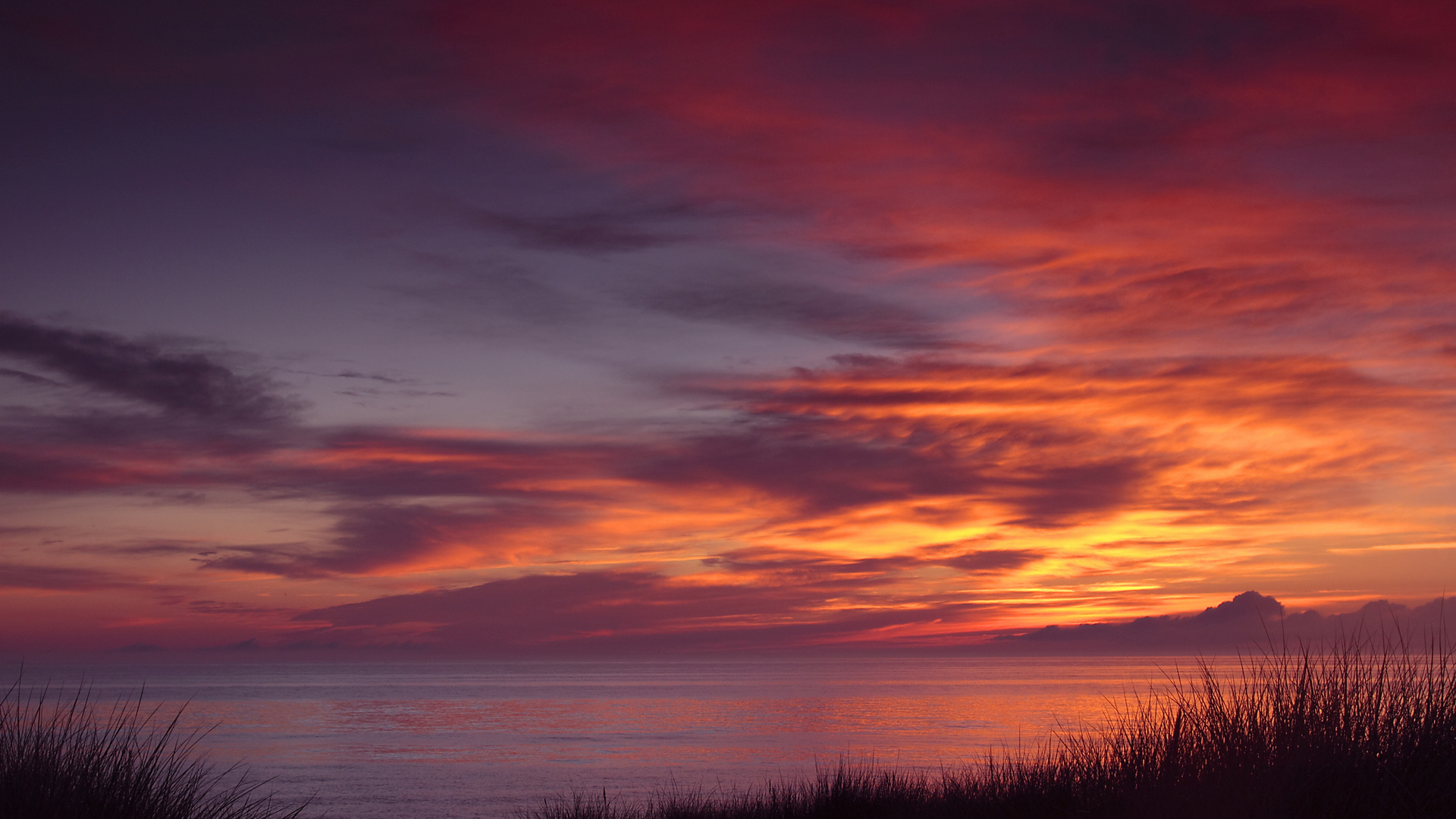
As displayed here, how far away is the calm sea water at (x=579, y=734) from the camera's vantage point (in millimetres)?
34375

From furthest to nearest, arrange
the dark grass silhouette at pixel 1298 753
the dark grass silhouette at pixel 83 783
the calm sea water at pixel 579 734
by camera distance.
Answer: the calm sea water at pixel 579 734 → the dark grass silhouette at pixel 1298 753 → the dark grass silhouette at pixel 83 783

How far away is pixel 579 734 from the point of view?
180 ft

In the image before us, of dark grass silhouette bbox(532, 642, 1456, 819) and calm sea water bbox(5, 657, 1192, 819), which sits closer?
dark grass silhouette bbox(532, 642, 1456, 819)

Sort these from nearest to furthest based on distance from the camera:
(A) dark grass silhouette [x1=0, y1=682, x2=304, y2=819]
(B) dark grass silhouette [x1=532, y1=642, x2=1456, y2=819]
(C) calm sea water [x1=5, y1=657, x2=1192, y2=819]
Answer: (A) dark grass silhouette [x1=0, y1=682, x2=304, y2=819], (B) dark grass silhouette [x1=532, y1=642, x2=1456, y2=819], (C) calm sea water [x1=5, y1=657, x2=1192, y2=819]

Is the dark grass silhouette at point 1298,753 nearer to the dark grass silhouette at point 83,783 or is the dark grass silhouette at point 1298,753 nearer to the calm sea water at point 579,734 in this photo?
the dark grass silhouette at point 83,783

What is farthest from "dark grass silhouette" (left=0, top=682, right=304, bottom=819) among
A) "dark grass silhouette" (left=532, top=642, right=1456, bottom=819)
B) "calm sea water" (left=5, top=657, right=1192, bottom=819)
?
"dark grass silhouette" (left=532, top=642, right=1456, bottom=819)

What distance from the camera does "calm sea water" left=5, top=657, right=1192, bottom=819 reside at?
1353 inches

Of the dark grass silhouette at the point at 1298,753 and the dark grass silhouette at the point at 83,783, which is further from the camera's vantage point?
the dark grass silhouette at the point at 1298,753

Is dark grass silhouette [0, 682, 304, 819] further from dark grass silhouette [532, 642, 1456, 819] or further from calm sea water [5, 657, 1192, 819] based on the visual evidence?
dark grass silhouette [532, 642, 1456, 819]

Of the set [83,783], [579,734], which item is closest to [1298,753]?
[83,783]

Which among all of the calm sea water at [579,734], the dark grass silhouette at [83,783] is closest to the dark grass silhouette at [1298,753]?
the dark grass silhouette at [83,783]

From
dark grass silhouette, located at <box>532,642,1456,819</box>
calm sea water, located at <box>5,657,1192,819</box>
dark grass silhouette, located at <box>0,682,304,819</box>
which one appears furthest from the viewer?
calm sea water, located at <box>5,657,1192,819</box>

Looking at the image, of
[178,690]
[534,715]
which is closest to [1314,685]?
[534,715]

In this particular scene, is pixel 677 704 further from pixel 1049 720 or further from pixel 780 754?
pixel 780 754
